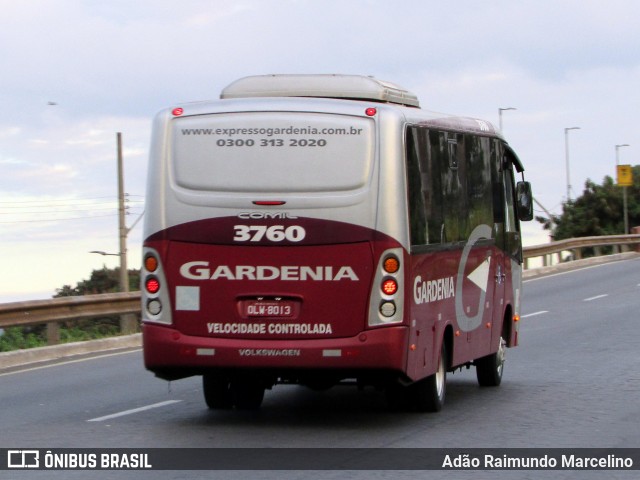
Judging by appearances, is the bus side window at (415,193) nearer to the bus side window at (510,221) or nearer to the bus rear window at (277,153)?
the bus rear window at (277,153)

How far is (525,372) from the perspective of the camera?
55.1 ft

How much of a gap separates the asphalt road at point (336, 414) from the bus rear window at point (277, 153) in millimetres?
2109

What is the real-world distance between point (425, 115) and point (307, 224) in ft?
5.80

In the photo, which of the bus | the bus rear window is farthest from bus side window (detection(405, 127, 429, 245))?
the bus rear window

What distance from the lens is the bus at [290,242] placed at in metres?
11.3

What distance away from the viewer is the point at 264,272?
451 inches

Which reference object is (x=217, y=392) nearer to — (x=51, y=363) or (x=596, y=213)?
(x=51, y=363)

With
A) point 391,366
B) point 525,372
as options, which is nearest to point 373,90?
point 391,366

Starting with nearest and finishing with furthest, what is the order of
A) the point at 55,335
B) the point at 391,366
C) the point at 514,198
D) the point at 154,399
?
the point at 391,366, the point at 154,399, the point at 514,198, the point at 55,335

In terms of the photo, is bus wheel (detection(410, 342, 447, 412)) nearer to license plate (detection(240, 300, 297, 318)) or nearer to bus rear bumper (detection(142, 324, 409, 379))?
bus rear bumper (detection(142, 324, 409, 379))

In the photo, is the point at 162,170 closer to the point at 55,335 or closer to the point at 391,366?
the point at 391,366

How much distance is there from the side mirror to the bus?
12.7 ft

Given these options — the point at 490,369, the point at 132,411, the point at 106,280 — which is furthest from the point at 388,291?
the point at 106,280

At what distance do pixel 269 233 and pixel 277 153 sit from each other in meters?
0.68
